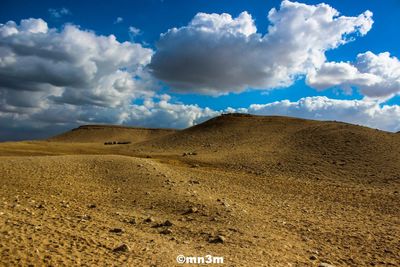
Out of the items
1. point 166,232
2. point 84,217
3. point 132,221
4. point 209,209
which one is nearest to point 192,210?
point 209,209

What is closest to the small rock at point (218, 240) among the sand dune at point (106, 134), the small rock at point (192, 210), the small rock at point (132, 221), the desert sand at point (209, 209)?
the desert sand at point (209, 209)

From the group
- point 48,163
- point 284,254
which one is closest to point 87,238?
point 284,254

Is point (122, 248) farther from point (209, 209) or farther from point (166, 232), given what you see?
point (209, 209)

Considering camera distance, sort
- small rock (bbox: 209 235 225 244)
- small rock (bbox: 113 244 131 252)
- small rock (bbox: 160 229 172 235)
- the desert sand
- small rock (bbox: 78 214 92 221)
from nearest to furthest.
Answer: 1. small rock (bbox: 113 244 131 252)
2. the desert sand
3. small rock (bbox: 209 235 225 244)
4. small rock (bbox: 160 229 172 235)
5. small rock (bbox: 78 214 92 221)

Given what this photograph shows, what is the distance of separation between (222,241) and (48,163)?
40.4 ft

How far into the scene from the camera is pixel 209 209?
12.8m

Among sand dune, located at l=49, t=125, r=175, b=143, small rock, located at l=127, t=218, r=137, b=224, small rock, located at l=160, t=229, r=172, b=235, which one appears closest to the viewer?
small rock, located at l=160, t=229, r=172, b=235

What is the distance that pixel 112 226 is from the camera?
10250 millimetres

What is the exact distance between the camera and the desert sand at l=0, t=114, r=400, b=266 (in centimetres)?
827

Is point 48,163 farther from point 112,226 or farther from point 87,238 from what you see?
point 87,238

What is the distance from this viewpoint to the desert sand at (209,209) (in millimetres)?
8273

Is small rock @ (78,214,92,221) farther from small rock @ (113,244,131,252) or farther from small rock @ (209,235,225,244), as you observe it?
small rock @ (209,235,225,244)

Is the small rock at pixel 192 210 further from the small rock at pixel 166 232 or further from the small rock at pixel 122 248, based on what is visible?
the small rock at pixel 122 248

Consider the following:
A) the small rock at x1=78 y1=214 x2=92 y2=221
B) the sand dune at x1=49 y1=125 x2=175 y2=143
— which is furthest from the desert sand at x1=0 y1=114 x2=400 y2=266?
the sand dune at x1=49 y1=125 x2=175 y2=143
